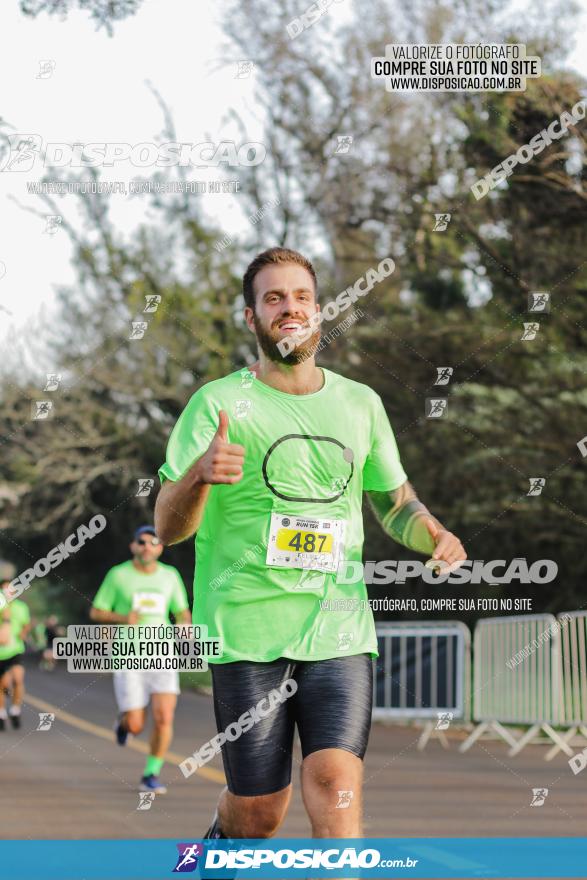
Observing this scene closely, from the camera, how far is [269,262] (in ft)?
15.9

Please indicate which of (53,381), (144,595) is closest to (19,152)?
(144,595)

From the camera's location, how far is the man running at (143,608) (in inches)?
438

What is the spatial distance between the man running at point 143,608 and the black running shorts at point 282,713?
6504 millimetres

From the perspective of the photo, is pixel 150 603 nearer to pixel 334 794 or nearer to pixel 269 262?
pixel 269 262

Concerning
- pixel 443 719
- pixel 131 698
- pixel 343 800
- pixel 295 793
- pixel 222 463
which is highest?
pixel 222 463

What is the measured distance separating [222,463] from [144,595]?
288 inches

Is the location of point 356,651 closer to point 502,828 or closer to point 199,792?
point 502,828

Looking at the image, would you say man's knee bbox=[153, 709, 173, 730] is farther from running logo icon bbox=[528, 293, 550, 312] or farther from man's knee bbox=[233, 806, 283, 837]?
running logo icon bbox=[528, 293, 550, 312]

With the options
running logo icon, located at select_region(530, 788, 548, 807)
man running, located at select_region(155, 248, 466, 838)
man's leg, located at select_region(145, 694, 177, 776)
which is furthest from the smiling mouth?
man's leg, located at select_region(145, 694, 177, 776)

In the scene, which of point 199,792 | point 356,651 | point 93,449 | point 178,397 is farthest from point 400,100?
point 356,651

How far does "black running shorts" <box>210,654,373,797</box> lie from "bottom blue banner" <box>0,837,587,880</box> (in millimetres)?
244

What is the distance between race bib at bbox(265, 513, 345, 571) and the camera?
183 inches

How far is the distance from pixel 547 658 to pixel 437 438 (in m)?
10.2

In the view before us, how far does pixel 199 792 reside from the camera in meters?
10.8
